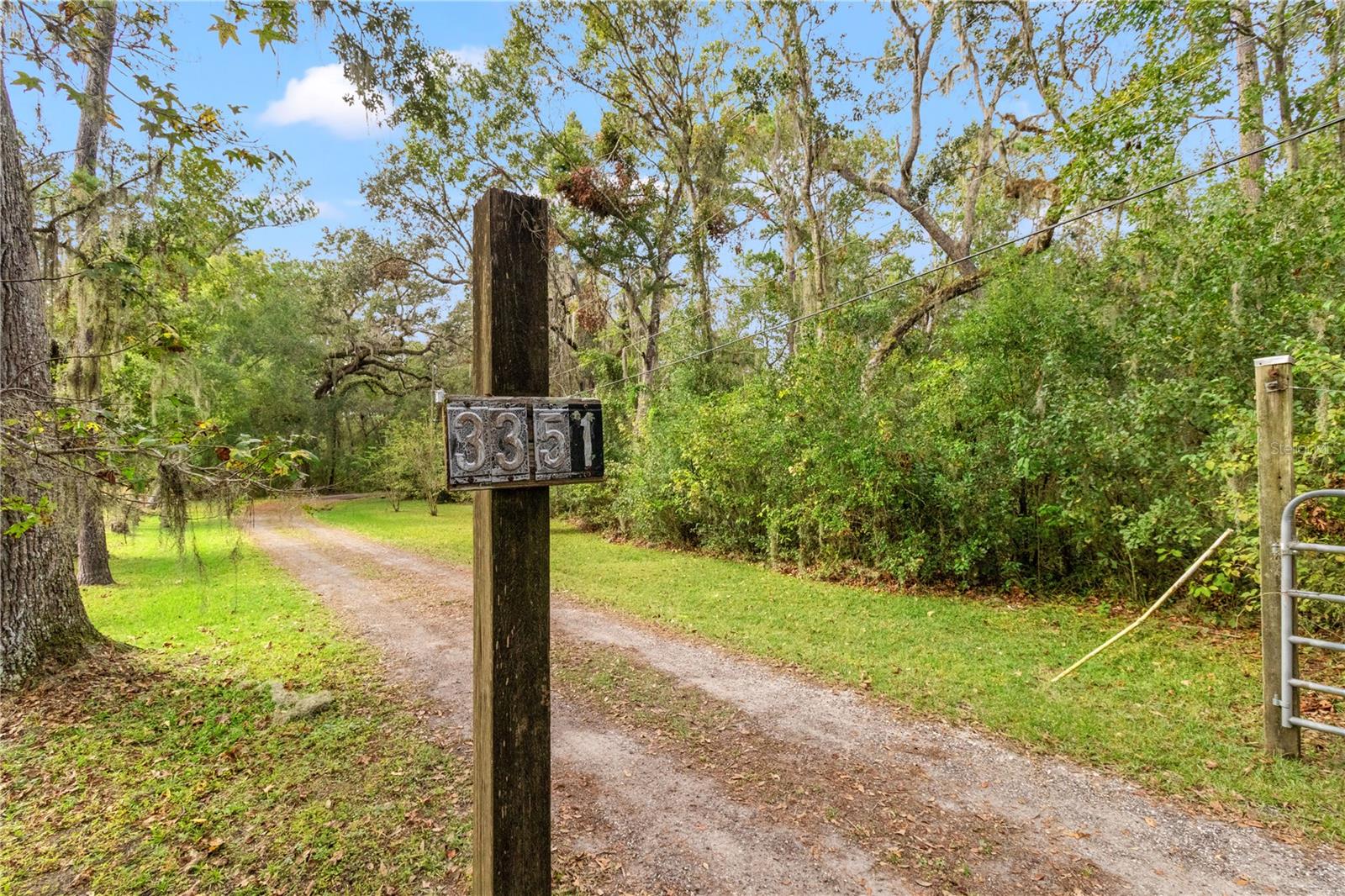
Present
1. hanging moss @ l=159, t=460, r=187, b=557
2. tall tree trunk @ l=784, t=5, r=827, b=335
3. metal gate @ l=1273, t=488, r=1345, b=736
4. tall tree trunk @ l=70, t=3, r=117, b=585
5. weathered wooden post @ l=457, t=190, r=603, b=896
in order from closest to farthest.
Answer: weathered wooden post @ l=457, t=190, r=603, b=896, metal gate @ l=1273, t=488, r=1345, b=736, hanging moss @ l=159, t=460, r=187, b=557, tall tree trunk @ l=70, t=3, r=117, b=585, tall tree trunk @ l=784, t=5, r=827, b=335

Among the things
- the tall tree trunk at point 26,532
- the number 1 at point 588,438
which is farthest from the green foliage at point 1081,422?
the tall tree trunk at point 26,532

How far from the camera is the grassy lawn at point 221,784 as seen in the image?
255 centimetres

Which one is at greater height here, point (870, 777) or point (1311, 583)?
point (1311, 583)

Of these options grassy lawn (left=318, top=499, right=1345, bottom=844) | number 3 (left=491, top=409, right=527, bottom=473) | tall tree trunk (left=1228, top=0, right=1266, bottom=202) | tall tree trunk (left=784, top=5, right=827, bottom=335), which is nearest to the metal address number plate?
number 3 (left=491, top=409, right=527, bottom=473)

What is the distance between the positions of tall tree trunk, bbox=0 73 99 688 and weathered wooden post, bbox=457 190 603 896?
348cm

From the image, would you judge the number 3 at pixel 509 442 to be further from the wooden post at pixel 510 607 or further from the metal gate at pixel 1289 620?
the metal gate at pixel 1289 620

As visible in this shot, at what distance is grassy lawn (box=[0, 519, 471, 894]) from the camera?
255cm

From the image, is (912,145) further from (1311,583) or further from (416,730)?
(416,730)

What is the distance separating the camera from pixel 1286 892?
7.64 feet

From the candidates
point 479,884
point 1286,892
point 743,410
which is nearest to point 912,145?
point 743,410

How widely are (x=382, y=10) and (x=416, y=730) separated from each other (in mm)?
4101

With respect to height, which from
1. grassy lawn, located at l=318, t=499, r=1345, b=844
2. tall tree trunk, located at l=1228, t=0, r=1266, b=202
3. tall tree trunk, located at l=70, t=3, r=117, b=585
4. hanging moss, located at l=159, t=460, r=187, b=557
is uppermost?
tall tree trunk, located at l=1228, t=0, r=1266, b=202

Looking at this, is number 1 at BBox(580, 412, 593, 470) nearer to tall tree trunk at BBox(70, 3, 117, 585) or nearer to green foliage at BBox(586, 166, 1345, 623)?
tall tree trunk at BBox(70, 3, 117, 585)

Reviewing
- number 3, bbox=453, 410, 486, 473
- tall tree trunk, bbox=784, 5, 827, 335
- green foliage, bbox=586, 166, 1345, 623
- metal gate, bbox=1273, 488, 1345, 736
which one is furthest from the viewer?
tall tree trunk, bbox=784, 5, 827, 335
